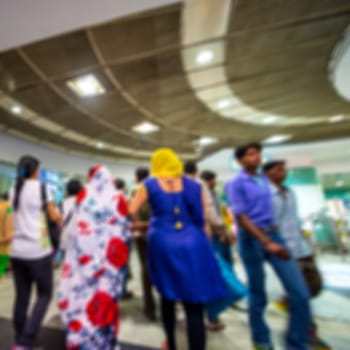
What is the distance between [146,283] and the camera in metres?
2.19

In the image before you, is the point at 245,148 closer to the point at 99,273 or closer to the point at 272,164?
the point at 272,164

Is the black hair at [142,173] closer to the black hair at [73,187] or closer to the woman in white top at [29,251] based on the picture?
the black hair at [73,187]

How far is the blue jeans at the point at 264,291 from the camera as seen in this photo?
4.25 ft

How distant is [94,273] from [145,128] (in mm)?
6227

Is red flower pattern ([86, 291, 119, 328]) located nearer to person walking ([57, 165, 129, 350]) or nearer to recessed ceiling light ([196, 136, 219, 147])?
person walking ([57, 165, 129, 350])

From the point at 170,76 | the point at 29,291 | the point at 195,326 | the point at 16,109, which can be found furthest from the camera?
the point at 16,109

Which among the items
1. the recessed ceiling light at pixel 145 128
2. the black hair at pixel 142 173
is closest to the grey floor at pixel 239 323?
the black hair at pixel 142 173

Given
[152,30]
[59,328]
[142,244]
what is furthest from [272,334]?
[152,30]

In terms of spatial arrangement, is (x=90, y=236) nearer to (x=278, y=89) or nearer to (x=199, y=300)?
(x=199, y=300)

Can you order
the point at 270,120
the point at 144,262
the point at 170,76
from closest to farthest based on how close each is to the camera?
1. the point at 144,262
2. the point at 170,76
3. the point at 270,120

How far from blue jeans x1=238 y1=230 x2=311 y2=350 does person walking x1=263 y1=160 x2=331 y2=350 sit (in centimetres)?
11

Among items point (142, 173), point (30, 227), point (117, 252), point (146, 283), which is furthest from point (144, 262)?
point (30, 227)

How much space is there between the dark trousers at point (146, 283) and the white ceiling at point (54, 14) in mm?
2244

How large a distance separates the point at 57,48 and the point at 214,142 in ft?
22.9
